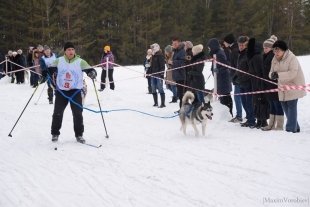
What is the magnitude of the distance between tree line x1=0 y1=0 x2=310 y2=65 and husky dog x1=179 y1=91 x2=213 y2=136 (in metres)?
26.6

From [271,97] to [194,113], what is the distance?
4.58ft

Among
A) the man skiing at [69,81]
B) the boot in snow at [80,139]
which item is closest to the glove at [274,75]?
the man skiing at [69,81]

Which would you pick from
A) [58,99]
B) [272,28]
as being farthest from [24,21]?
[58,99]

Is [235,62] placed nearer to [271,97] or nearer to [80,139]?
[271,97]

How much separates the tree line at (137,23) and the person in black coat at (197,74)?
25.1 meters

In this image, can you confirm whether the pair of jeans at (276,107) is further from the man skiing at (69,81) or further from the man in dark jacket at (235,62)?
the man skiing at (69,81)

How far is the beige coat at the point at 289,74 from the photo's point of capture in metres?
6.64

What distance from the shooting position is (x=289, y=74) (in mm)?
6637

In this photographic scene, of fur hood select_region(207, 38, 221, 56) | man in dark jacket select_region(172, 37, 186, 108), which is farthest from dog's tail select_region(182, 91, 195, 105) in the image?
man in dark jacket select_region(172, 37, 186, 108)

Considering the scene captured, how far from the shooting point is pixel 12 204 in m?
4.14

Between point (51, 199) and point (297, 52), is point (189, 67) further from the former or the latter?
point (297, 52)

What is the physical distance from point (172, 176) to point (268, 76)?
10.6 ft

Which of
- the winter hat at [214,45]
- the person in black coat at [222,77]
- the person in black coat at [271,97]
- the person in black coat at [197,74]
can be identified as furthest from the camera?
the winter hat at [214,45]

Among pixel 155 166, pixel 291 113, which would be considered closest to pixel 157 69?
pixel 291 113
